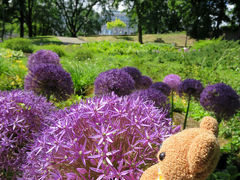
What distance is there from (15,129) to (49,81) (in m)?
1.03

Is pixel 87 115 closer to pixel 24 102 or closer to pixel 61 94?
pixel 24 102

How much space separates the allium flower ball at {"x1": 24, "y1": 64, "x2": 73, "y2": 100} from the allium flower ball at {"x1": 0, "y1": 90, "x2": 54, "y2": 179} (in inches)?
31.5

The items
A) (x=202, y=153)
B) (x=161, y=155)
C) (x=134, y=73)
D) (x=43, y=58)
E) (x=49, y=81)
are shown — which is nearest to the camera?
(x=202, y=153)

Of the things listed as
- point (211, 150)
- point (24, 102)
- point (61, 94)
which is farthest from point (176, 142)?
point (61, 94)

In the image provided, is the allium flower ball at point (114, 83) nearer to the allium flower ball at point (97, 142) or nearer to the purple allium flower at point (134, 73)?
the purple allium flower at point (134, 73)

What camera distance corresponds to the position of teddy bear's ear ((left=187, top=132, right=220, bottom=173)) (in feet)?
2.47

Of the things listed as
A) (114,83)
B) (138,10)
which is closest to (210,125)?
(114,83)

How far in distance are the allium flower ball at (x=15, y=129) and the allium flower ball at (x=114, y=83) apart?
107 cm

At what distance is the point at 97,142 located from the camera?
1068 mm

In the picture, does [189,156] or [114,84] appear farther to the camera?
[114,84]

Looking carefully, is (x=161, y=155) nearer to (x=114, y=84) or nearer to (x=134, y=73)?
(x=114, y=84)

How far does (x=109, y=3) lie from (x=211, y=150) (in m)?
38.8

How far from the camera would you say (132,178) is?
1.01m

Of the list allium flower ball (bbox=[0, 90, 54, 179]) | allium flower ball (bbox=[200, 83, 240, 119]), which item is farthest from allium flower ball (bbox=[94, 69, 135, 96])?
allium flower ball (bbox=[0, 90, 54, 179])
